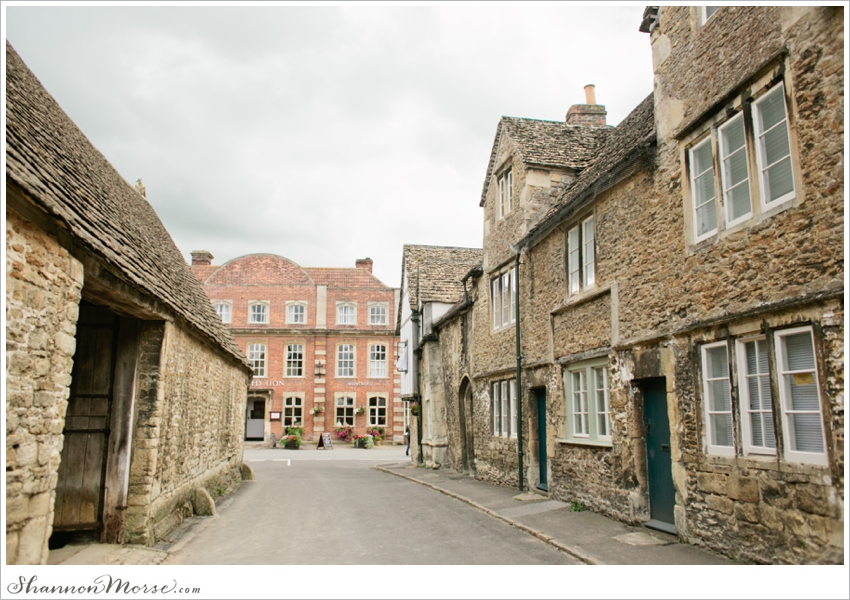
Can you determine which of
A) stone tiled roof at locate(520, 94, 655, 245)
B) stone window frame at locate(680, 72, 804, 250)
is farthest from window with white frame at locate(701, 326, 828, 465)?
stone tiled roof at locate(520, 94, 655, 245)

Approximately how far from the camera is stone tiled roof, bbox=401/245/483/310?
931 inches

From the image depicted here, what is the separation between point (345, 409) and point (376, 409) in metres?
2.01

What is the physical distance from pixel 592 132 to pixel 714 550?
10951 mm

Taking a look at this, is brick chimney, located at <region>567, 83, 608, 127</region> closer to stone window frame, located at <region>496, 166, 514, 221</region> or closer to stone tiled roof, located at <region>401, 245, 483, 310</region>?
stone window frame, located at <region>496, 166, 514, 221</region>

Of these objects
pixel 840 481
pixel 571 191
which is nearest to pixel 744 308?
pixel 840 481

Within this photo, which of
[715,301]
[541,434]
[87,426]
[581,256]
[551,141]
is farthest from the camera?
[551,141]

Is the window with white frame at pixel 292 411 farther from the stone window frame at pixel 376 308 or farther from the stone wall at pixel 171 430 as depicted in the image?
the stone wall at pixel 171 430

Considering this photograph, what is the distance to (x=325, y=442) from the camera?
36031mm

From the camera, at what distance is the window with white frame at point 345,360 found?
133 ft

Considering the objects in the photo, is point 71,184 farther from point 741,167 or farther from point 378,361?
point 378,361

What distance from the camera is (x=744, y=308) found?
677cm

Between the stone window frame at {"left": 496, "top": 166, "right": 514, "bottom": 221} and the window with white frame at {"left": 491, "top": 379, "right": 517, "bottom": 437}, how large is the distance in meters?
4.19

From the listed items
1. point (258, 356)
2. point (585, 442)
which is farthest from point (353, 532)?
point (258, 356)

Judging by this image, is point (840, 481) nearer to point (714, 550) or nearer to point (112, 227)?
point (714, 550)
